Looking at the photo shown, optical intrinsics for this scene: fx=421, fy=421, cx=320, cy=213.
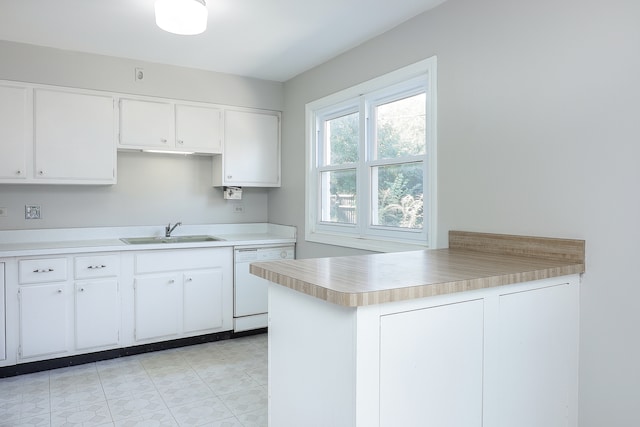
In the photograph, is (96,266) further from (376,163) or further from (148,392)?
(376,163)

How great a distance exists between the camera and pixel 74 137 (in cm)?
347

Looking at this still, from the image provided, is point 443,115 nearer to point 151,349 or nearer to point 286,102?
point 286,102

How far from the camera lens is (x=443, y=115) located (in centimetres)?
256

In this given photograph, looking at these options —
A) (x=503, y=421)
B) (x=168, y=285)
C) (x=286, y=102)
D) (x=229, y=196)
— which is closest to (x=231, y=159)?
(x=229, y=196)

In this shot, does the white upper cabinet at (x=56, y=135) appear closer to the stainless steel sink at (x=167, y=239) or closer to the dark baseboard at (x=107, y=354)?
the stainless steel sink at (x=167, y=239)

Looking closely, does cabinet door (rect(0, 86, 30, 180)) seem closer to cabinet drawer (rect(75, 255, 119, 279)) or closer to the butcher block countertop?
cabinet drawer (rect(75, 255, 119, 279))

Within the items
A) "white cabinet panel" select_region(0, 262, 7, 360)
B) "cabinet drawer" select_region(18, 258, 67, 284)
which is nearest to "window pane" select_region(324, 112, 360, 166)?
"cabinet drawer" select_region(18, 258, 67, 284)

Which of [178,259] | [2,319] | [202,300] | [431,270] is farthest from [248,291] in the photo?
[431,270]

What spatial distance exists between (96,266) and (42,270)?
356 millimetres

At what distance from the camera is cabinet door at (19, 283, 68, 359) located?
3084 mm

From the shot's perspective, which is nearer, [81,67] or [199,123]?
[81,67]

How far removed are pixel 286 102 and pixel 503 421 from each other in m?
3.57

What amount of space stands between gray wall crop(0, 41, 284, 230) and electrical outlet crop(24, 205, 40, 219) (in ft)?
0.11

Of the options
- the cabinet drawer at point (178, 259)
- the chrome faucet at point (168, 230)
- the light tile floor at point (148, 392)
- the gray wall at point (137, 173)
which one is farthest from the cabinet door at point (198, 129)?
the light tile floor at point (148, 392)
